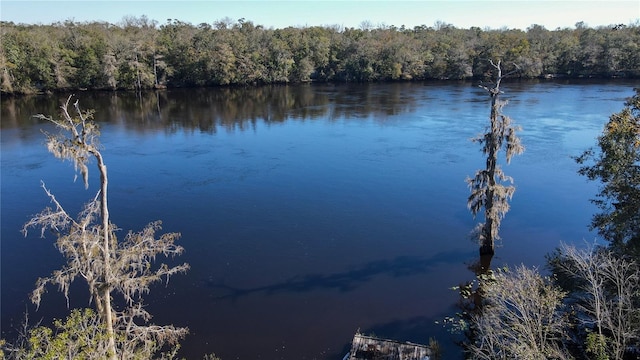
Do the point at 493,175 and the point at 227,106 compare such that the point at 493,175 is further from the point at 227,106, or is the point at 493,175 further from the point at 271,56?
the point at 271,56

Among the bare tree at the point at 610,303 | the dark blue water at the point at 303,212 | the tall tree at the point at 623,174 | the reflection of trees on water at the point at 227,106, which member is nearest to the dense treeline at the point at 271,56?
the reflection of trees on water at the point at 227,106

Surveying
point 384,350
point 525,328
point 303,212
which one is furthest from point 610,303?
point 303,212

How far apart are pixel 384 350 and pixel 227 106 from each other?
58.3 metres

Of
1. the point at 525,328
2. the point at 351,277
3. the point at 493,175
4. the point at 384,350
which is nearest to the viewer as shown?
the point at 525,328

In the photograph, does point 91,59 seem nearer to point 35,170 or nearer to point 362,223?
point 35,170

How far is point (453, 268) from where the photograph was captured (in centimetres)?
2431

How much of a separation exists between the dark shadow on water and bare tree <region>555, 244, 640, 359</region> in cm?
705

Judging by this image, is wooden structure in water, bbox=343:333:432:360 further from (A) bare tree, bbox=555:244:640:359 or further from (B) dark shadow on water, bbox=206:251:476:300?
(A) bare tree, bbox=555:244:640:359

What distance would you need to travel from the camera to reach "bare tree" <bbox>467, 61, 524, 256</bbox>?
2294 cm

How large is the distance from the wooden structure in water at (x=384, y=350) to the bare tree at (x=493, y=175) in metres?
10.00

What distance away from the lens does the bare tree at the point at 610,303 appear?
1227cm

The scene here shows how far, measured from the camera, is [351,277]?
23.5 m

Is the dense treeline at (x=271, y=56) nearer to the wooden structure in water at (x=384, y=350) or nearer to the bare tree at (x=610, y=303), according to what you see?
the wooden structure in water at (x=384, y=350)

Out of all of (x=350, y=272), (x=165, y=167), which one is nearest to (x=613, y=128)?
(x=350, y=272)
